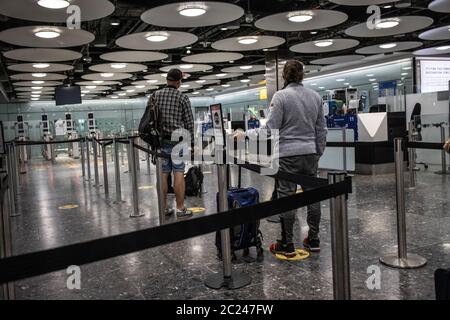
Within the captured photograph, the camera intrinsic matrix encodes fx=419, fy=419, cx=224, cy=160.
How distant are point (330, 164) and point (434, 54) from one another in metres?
11.0

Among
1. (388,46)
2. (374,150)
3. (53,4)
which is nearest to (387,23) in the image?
(374,150)

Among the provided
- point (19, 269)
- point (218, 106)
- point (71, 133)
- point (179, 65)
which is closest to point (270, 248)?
point (19, 269)

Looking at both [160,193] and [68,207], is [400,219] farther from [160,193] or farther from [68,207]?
[68,207]

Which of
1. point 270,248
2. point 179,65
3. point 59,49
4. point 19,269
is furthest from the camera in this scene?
point 179,65

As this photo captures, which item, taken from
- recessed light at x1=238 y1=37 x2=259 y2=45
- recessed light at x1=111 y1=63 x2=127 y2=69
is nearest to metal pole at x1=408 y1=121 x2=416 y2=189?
recessed light at x1=238 y1=37 x2=259 y2=45

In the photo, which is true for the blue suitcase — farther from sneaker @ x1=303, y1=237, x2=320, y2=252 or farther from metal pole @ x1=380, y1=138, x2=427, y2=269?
metal pole @ x1=380, y1=138, x2=427, y2=269

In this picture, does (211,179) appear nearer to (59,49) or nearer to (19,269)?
(59,49)

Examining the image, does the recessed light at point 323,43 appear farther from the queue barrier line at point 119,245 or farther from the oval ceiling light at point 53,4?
the queue barrier line at point 119,245

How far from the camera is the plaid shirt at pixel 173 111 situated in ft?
17.2

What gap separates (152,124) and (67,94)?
19.4 meters

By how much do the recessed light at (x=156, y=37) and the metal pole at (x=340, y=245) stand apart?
945cm

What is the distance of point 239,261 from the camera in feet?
11.9

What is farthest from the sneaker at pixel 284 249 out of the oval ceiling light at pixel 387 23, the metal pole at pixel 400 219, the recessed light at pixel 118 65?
the recessed light at pixel 118 65

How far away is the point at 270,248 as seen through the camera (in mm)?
3896
